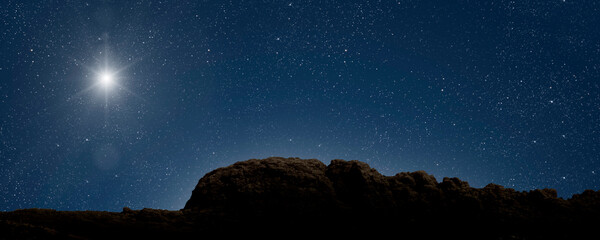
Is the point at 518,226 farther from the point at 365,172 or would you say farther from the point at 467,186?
the point at 365,172

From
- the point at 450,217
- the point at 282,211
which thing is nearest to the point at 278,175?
the point at 282,211

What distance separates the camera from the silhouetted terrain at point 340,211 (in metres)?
8.85

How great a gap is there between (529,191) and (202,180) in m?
12.2

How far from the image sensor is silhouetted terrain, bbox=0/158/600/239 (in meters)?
8.85

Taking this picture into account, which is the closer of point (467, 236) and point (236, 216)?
point (467, 236)

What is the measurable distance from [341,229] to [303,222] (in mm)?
1276

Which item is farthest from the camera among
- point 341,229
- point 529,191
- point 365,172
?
point 365,172

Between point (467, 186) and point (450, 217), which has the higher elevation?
point (467, 186)

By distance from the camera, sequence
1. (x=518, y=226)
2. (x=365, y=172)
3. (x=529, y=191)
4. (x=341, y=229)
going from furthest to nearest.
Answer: (x=365, y=172), (x=529, y=191), (x=341, y=229), (x=518, y=226)

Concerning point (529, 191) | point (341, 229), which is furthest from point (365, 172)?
point (529, 191)

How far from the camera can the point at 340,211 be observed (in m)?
10.5

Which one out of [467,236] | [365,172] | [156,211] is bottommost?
[467,236]

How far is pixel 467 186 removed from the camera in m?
11.2

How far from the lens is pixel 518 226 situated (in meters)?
9.10
